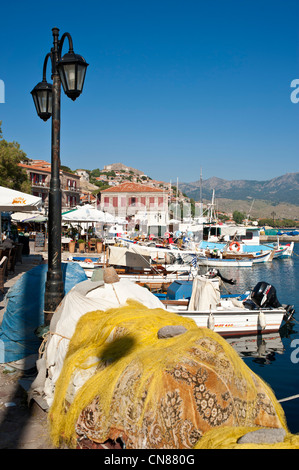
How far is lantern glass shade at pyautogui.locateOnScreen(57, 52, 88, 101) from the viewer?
17.6 feet

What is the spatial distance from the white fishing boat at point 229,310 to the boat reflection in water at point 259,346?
0.23m

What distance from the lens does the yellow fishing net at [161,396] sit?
3.07 m

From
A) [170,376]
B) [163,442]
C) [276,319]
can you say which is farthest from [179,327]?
[276,319]

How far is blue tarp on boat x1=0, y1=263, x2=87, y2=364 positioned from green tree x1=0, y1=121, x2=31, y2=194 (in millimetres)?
24916

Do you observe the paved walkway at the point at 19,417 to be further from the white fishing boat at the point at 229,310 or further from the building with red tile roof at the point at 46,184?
the building with red tile roof at the point at 46,184

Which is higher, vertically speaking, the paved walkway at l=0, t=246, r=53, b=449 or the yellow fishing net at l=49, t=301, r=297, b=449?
the yellow fishing net at l=49, t=301, r=297, b=449

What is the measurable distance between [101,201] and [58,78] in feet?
231

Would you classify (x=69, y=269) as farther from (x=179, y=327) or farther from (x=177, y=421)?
(x=177, y=421)

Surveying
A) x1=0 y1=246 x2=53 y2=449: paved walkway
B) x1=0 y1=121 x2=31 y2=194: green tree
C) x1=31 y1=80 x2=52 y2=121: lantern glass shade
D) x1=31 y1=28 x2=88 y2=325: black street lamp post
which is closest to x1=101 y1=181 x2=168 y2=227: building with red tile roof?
x1=0 y1=121 x2=31 y2=194: green tree

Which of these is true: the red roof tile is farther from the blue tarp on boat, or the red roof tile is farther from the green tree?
the blue tarp on boat

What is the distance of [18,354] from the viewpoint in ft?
19.9

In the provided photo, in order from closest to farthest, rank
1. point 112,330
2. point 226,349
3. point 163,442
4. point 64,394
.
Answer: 1. point 163,442
2. point 226,349
3. point 64,394
4. point 112,330

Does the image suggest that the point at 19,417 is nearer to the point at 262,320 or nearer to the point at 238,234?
the point at 262,320

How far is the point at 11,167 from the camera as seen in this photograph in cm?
3092
